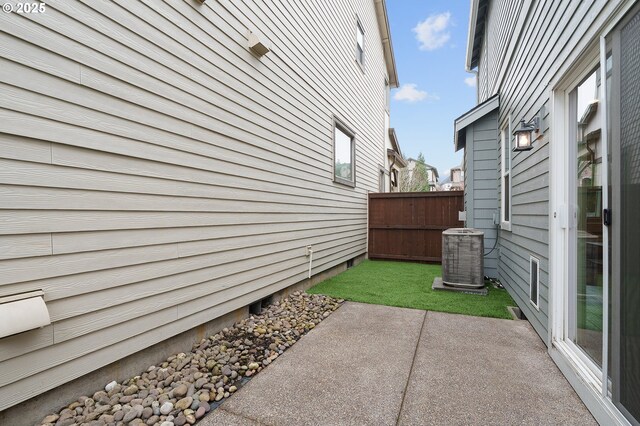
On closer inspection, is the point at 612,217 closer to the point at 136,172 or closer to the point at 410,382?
the point at 410,382

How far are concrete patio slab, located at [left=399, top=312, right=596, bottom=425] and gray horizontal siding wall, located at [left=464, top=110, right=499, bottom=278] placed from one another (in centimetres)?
237

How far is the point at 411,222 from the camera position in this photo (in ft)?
23.5

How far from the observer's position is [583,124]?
7.02ft

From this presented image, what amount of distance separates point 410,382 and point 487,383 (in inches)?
20.3

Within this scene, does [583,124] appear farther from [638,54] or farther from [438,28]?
[438,28]

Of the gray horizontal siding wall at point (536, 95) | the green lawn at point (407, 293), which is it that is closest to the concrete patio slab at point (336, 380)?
the green lawn at point (407, 293)

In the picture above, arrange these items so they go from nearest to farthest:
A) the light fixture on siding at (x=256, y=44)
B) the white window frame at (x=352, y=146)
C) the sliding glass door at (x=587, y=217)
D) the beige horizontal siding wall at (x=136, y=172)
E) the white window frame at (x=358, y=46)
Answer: the beige horizontal siding wall at (x=136, y=172)
the sliding glass door at (x=587, y=217)
the light fixture on siding at (x=256, y=44)
the white window frame at (x=352, y=146)
the white window frame at (x=358, y=46)

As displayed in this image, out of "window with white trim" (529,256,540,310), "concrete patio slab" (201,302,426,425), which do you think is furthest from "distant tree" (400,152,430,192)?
"concrete patio slab" (201,302,426,425)

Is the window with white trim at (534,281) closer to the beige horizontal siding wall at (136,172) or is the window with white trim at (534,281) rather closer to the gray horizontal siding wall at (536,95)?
the gray horizontal siding wall at (536,95)

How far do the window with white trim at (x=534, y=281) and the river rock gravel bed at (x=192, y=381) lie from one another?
2107 millimetres

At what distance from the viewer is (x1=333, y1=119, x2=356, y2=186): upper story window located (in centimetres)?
594

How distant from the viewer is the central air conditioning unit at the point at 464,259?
4.38m

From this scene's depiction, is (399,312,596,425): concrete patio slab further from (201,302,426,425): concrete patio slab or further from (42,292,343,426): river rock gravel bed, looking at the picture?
(42,292,343,426): river rock gravel bed


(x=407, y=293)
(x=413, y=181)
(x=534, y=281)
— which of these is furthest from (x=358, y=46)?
(x=413, y=181)
